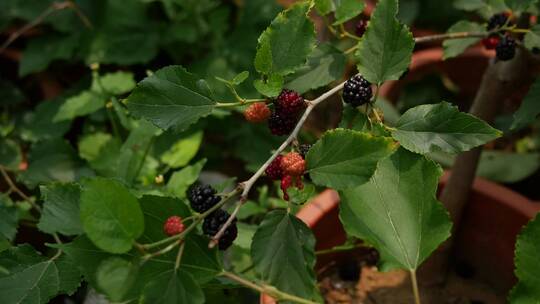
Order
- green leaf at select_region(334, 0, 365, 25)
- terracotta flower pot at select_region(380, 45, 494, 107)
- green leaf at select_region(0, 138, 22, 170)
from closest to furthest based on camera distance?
green leaf at select_region(334, 0, 365, 25), green leaf at select_region(0, 138, 22, 170), terracotta flower pot at select_region(380, 45, 494, 107)

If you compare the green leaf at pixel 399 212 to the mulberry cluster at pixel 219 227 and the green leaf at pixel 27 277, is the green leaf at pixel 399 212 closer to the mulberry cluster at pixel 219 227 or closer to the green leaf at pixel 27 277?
the mulberry cluster at pixel 219 227

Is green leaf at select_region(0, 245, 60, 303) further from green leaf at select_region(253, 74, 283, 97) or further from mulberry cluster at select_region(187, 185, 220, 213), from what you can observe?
green leaf at select_region(253, 74, 283, 97)

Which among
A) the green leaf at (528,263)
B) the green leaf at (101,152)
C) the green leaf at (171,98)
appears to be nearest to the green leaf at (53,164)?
the green leaf at (101,152)

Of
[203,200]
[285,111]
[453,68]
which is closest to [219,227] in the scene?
[203,200]

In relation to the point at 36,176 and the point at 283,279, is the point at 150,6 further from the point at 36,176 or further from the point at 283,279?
the point at 283,279

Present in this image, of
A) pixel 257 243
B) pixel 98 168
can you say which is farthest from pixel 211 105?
pixel 98 168

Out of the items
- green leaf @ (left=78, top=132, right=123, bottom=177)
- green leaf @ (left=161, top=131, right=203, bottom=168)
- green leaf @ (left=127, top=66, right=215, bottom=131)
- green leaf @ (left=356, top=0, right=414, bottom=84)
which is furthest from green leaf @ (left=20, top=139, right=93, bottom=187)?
green leaf @ (left=356, top=0, right=414, bottom=84)
